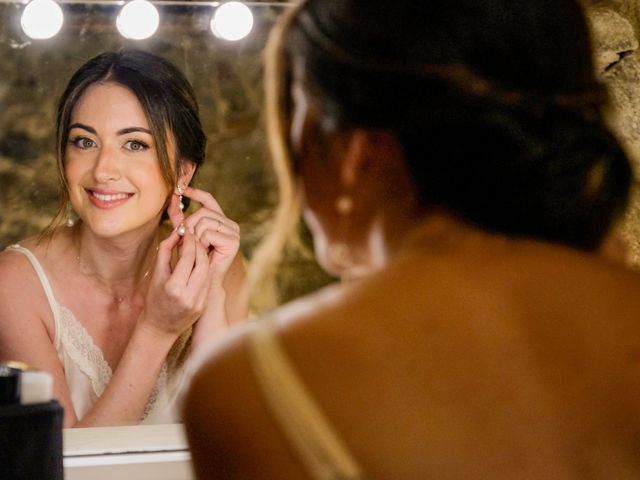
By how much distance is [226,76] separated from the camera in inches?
89.2

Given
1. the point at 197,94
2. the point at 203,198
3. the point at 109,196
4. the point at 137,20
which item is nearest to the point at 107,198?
the point at 109,196

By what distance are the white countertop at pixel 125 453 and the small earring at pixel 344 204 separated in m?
1.53

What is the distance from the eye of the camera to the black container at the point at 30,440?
1202 millimetres

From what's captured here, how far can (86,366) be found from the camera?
82.8 inches

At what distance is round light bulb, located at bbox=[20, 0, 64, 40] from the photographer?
2.18m

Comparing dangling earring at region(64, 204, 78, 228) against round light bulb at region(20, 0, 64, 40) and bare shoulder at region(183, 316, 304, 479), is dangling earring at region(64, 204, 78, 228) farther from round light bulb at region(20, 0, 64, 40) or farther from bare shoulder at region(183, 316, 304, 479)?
bare shoulder at region(183, 316, 304, 479)

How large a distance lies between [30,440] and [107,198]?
0.97m

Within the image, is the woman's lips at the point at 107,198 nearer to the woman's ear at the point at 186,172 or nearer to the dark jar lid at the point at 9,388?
the woman's ear at the point at 186,172

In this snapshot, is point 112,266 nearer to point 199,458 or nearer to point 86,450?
point 86,450

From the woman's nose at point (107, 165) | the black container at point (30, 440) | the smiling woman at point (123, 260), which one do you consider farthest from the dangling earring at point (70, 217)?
the black container at point (30, 440)

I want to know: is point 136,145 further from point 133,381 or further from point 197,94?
point 133,381

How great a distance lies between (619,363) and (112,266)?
171 cm

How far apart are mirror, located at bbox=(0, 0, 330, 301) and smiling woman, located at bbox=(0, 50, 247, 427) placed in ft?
0.13

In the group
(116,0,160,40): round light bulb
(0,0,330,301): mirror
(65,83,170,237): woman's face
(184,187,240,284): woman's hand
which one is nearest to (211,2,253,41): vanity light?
(0,0,330,301): mirror
